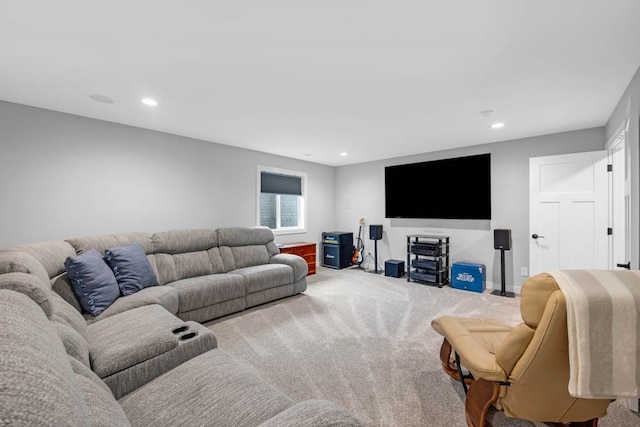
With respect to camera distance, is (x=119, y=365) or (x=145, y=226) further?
(x=145, y=226)

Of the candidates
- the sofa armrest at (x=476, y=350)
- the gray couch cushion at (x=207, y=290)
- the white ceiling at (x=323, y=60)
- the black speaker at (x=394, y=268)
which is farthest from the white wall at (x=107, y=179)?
the sofa armrest at (x=476, y=350)

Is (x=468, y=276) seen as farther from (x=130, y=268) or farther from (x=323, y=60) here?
(x=130, y=268)

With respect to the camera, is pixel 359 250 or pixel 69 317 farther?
pixel 359 250

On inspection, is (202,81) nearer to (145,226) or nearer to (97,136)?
(97,136)

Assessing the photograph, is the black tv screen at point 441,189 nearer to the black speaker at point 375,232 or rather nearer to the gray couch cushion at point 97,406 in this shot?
the black speaker at point 375,232

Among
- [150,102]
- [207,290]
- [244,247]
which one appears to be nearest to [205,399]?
[207,290]

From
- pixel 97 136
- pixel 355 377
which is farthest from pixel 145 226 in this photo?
pixel 355 377

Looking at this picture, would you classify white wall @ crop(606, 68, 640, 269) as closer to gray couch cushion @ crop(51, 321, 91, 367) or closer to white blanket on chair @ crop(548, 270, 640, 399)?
white blanket on chair @ crop(548, 270, 640, 399)

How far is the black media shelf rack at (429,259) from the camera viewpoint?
189 inches

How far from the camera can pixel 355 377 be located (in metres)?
2.15

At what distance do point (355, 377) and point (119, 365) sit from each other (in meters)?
1.59

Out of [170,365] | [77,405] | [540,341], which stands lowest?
[170,365]

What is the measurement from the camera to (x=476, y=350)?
5.02 feet

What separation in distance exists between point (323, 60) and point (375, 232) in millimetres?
4167
